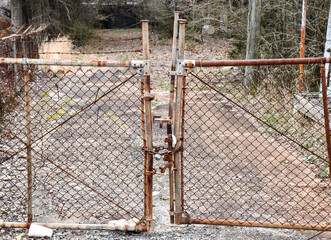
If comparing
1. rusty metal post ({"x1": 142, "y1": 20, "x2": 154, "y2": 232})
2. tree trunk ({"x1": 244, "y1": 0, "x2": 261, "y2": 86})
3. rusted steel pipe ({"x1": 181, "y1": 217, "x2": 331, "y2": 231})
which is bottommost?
rusted steel pipe ({"x1": 181, "y1": 217, "x2": 331, "y2": 231})

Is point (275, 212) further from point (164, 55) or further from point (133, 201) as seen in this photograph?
A: point (164, 55)

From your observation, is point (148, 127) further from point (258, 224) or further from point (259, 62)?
point (258, 224)

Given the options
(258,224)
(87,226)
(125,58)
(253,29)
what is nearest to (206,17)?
(253,29)

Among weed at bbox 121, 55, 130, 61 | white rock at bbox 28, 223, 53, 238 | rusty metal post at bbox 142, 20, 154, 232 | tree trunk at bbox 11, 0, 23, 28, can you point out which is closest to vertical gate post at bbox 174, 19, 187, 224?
rusty metal post at bbox 142, 20, 154, 232

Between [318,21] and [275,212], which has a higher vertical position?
[318,21]

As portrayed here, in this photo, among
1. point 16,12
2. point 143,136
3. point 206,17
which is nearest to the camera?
point 143,136

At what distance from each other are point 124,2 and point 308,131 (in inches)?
912

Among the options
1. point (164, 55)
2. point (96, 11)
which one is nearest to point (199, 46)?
point (164, 55)

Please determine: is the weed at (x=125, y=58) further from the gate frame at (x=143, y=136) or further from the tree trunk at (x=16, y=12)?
the gate frame at (x=143, y=136)

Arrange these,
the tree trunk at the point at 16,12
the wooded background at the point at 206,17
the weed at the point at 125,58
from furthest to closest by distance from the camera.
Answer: the tree trunk at the point at 16,12 → the weed at the point at 125,58 → the wooded background at the point at 206,17

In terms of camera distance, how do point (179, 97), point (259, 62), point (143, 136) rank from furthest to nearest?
point (143, 136), point (179, 97), point (259, 62)

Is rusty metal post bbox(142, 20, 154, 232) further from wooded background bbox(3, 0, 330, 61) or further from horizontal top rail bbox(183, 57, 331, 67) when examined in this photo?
wooded background bbox(3, 0, 330, 61)

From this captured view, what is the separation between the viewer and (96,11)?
2492 cm

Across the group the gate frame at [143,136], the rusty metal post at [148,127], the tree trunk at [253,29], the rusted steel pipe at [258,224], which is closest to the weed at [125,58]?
the tree trunk at [253,29]
